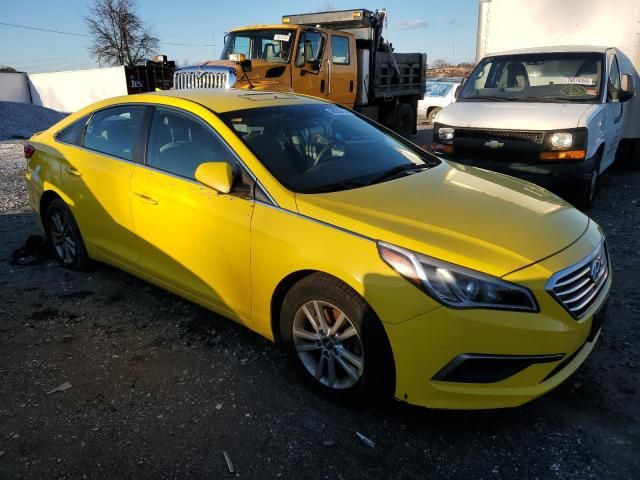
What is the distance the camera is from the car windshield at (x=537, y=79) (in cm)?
664

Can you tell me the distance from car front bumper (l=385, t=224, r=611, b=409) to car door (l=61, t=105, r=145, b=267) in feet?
7.54

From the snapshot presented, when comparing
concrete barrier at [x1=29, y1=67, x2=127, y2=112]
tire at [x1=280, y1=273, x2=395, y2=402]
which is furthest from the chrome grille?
concrete barrier at [x1=29, y1=67, x2=127, y2=112]

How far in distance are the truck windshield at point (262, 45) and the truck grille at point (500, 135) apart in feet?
13.9

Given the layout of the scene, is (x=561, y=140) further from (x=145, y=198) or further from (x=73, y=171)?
(x=73, y=171)

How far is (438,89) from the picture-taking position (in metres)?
17.6

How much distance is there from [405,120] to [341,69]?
12.7ft

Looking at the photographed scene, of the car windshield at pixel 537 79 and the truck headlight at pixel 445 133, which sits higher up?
the car windshield at pixel 537 79

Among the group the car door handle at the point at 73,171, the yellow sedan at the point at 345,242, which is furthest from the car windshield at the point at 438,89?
the car door handle at the point at 73,171

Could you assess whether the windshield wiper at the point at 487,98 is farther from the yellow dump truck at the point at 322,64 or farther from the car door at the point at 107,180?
the car door at the point at 107,180

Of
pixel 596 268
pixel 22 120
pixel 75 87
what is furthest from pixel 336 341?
pixel 75 87

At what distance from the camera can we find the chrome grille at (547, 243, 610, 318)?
2.38m

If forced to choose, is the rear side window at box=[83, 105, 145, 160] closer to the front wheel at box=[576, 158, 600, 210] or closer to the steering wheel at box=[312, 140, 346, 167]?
the steering wheel at box=[312, 140, 346, 167]

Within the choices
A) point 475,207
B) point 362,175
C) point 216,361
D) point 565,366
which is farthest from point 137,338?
point 565,366

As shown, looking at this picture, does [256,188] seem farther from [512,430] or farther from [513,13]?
[513,13]
